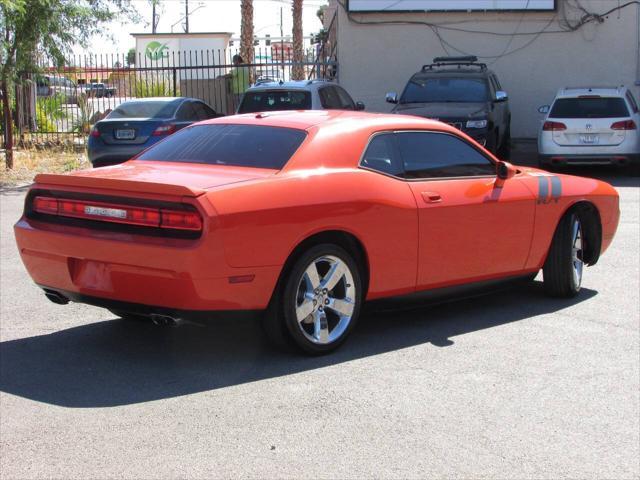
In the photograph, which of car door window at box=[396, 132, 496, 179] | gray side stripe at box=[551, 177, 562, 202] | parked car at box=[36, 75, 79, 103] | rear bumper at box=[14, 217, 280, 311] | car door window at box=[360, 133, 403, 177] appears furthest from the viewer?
parked car at box=[36, 75, 79, 103]

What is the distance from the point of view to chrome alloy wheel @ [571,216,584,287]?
Result: 7820mm

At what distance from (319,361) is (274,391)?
0.66m

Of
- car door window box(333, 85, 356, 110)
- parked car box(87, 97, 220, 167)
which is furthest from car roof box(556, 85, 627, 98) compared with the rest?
parked car box(87, 97, 220, 167)

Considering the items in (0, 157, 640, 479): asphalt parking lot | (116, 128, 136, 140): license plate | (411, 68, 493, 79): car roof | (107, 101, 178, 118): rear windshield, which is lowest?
(0, 157, 640, 479): asphalt parking lot

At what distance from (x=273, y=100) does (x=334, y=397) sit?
11.6m

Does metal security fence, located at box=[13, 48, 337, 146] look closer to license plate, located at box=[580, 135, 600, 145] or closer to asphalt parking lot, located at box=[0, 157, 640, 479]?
license plate, located at box=[580, 135, 600, 145]

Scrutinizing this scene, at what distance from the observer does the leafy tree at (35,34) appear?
56.7ft

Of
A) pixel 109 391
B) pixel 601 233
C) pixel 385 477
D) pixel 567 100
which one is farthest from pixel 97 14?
pixel 385 477

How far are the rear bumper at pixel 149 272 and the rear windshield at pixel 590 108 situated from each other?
41.9ft

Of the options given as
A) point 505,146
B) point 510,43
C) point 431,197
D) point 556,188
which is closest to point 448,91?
point 505,146

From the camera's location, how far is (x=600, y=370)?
603cm

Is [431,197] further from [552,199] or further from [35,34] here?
[35,34]

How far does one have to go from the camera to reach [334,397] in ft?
17.6

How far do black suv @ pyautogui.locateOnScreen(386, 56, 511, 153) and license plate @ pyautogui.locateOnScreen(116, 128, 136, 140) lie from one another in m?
4.63
